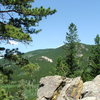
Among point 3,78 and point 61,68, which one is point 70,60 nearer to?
point 61,68

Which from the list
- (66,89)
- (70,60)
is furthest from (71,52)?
(66,89)

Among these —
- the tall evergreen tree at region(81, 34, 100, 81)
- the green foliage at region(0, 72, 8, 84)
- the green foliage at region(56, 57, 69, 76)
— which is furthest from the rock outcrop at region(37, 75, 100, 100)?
the green foliage at region(56, 57, 69, 76)

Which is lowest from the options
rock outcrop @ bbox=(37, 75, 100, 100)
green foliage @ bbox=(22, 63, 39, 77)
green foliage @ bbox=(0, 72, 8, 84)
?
rock outcrop @ bbox=(37, 75, 100, 100)

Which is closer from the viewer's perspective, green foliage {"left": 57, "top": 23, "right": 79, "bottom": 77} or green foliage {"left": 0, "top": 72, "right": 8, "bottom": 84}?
green foliage {"left": 0, "top": 72, "right": 8, "bottom": 84}

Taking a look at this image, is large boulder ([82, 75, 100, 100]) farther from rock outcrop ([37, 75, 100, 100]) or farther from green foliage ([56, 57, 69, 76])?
green foliage ([56, 57, 69, 76])

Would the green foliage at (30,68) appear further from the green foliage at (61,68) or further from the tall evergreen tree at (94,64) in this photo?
the green foliage at (61,68)

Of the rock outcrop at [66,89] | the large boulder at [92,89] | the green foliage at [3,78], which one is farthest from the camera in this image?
the rock outcrop at [66,89]

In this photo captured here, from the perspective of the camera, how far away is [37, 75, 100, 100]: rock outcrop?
25.2 meters

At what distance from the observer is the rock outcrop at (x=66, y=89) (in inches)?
992

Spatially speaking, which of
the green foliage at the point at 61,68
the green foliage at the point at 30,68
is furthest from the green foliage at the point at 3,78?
the green foliage at the point at 61,68

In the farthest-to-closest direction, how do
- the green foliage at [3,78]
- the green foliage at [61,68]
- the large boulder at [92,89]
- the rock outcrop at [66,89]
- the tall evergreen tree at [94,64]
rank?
the green foliage at [61,68] < the tall evergreen tree at [94,64] < the rock outcrop at [66,89] < the large boulder at [92,89] < the green foliage at [3,78]

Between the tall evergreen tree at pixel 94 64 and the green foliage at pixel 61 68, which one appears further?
the green foliage at pixel 61 68

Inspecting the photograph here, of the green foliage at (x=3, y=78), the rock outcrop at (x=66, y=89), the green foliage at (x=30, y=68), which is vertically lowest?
the rock outcrop at (x=66, y=89)

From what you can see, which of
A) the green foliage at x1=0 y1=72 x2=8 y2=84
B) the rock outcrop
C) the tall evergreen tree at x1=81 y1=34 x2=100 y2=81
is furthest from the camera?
the tall evergreen tree at x1=81 y1=34 x2=100 y2=81
